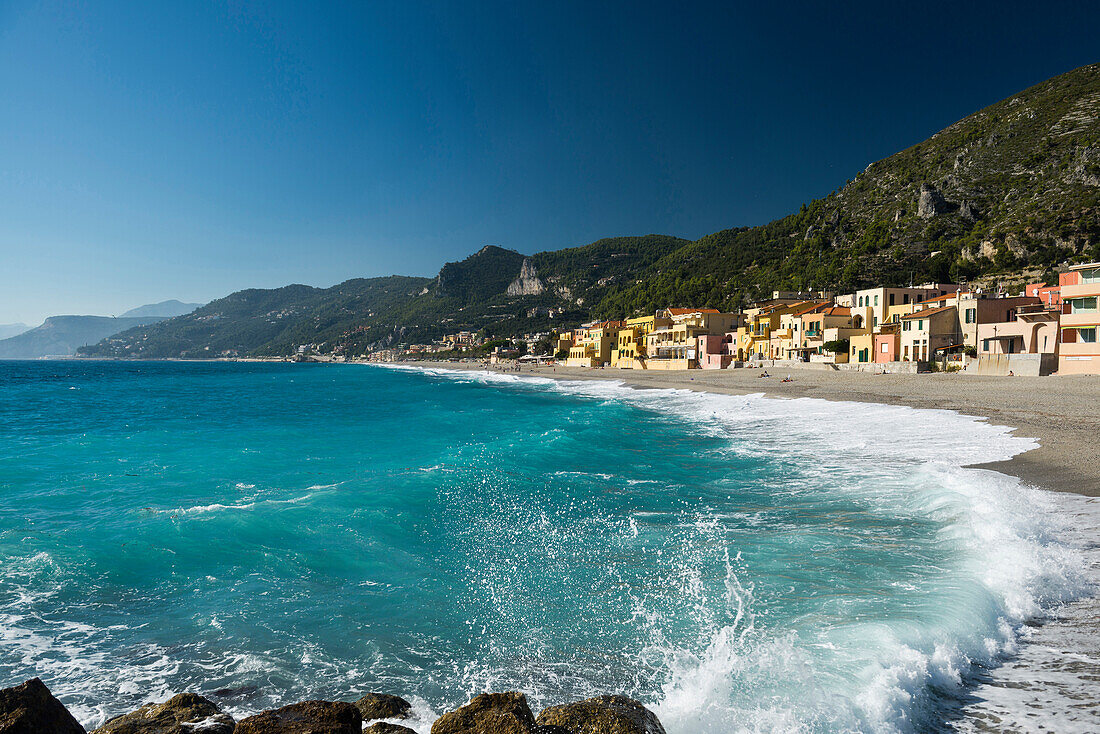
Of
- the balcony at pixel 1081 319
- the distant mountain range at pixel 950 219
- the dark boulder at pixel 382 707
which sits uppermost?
the distant mountain range at pixel 950 219

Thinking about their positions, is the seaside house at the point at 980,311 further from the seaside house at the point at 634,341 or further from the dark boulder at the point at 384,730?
the dark boulder at the point at 384,730

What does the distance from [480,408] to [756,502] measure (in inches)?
999

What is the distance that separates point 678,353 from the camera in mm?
68500

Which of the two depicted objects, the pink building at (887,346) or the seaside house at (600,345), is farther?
the seaside house at (600,345)

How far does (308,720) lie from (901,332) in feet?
162

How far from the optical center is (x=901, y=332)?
4169 centimetres

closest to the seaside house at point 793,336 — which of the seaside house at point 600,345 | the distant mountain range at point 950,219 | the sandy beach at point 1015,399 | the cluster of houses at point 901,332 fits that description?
the cluster of houses at point 901,332

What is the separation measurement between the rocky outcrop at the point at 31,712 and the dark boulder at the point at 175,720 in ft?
0.71

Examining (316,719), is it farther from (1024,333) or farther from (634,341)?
(634,341)

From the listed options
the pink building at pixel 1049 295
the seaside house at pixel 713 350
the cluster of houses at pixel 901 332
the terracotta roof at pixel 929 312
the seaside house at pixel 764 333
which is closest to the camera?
the cluster of houses at pixel 901 332

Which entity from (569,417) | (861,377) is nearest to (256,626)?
(569,417)

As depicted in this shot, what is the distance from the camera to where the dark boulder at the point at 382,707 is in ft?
12.5

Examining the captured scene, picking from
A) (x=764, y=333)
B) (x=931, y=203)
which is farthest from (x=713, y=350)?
(x=931, y=203)

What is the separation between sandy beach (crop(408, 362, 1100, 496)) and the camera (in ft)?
36.0
